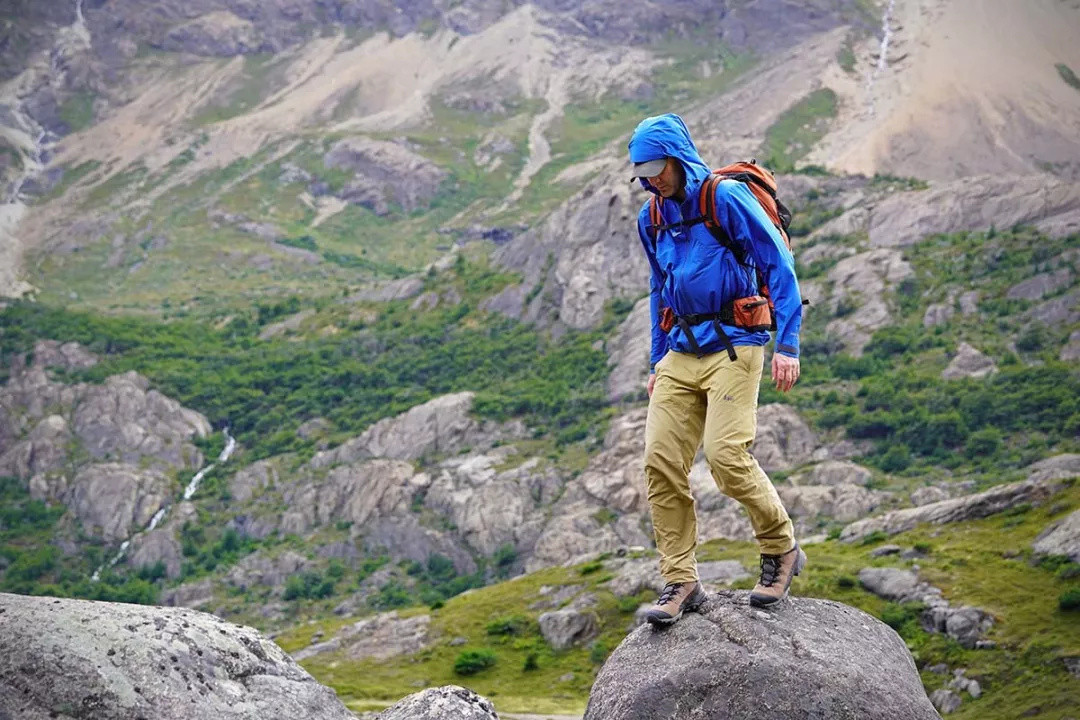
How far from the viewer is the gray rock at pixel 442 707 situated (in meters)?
16.6

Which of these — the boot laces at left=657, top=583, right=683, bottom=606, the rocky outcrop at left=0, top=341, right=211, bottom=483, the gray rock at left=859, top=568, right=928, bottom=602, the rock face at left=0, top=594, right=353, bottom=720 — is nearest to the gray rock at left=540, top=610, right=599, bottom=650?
the gray rock at left=859, top=568, right=928, bottom=602

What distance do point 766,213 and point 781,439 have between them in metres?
90.3

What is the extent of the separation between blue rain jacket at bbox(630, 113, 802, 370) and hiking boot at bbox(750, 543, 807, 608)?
269 centimetres

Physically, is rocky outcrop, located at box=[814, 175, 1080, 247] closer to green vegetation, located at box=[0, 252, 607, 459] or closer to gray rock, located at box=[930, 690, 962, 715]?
green vegetation, located at box=[0, 252, 607, 459]

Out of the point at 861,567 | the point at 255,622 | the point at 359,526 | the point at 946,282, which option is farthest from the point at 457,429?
the point at 861,567

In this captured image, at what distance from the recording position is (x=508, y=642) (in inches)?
2552

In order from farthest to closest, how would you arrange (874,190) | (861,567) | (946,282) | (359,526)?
(874,190) → (946,282) → (359,526) → (861,567)

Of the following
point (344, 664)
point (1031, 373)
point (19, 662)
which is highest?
point (19, 662)

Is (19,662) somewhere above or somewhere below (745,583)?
above

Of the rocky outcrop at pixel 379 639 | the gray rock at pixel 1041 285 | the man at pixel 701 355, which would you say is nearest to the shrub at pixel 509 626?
the rocky outcrop at pixel 379 639

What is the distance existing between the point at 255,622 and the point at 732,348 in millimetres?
97308

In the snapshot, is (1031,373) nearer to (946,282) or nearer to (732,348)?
(946,282)

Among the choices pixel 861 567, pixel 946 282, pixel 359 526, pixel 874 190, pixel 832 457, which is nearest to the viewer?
pixel 861 567

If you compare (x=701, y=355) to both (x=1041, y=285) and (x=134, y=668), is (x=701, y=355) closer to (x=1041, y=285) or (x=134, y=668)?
(x=134, y=668)
